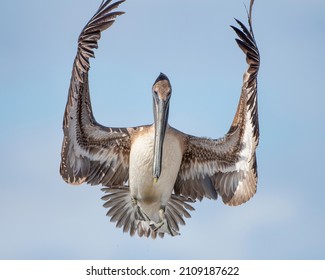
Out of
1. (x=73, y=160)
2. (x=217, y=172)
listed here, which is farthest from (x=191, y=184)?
(x=73, y=160)

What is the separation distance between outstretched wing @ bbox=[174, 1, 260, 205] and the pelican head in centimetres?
71

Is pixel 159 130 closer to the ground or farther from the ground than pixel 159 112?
closer to the ground

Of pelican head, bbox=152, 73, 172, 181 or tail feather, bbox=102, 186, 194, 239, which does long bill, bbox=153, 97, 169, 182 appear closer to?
pelican head, bbox=152, 73, 172, 181

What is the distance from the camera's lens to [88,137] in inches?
615

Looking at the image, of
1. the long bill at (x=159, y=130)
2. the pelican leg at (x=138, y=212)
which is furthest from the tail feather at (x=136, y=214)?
the long bill at (x=159, y=130)

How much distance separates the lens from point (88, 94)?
15.1m

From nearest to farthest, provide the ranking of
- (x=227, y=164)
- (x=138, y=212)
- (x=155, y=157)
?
(x=155, y=157), (x=138, y=212), (x=227, y=164)

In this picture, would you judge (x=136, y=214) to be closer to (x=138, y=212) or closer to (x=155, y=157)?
(x=138, y=212)

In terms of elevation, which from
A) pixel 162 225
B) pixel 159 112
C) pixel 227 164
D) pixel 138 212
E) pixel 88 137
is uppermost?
pixel 159 112

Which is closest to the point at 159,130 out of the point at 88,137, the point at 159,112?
the point at 159,112

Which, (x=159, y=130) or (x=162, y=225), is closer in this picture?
(x=159, y=130)

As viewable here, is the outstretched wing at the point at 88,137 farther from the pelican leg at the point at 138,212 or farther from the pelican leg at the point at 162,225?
the pelican leg at the point at 162,225

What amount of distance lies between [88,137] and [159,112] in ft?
3.96

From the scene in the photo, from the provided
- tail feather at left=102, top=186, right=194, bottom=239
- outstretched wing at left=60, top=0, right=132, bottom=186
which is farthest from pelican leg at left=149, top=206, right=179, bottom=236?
outstretched wing at left=60, top=0, right=132, bottom=186
